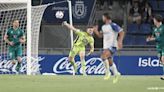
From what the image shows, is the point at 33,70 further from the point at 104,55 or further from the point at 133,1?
the point at 133,1

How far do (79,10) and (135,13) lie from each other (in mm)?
2916

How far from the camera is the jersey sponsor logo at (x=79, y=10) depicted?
28.8 meters

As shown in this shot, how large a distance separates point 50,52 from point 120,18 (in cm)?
627

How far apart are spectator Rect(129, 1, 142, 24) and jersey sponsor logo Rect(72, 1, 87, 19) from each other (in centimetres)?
244

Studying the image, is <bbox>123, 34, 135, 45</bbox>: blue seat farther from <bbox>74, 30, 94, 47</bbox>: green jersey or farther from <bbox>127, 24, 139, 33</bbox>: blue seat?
<bbox>74, 30, 94, 47</bbox>: green jersey

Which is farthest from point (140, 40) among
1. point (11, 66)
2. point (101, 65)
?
point (11, 66)

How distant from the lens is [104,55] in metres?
15.3

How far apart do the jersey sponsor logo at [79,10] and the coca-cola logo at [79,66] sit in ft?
16.5

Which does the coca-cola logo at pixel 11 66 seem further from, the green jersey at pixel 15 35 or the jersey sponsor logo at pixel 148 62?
the jersey sponsor logo at pixel 148 62

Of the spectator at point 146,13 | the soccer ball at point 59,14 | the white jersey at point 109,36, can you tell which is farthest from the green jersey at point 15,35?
the spectator at point 146,13

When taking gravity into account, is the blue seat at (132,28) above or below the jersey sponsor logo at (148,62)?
above

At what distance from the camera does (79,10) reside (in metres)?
28.9

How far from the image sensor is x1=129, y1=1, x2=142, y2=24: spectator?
2956cm

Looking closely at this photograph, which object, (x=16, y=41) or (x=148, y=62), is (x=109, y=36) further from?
(x=148, y=62)
